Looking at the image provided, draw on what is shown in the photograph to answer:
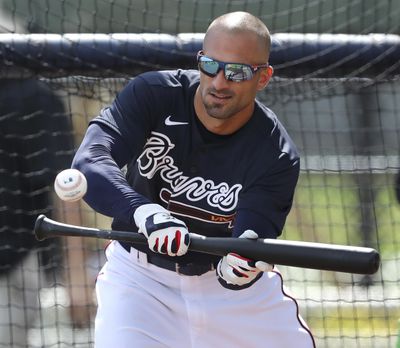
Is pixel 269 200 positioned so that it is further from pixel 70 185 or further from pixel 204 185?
pixel 70 185

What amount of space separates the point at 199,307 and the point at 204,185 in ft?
1.38

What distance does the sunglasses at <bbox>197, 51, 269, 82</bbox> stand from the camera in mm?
3086

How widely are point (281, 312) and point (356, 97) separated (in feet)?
10.5

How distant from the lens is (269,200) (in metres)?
3.18

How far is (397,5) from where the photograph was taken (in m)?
7.02

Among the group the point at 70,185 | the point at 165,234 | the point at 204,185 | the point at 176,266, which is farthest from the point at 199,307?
the point at 70,185

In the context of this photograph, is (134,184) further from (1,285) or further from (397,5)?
(397,5)

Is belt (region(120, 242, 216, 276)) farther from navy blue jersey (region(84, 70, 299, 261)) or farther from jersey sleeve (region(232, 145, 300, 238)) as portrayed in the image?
jersey sleeve (region(232, 145, 300, 238))

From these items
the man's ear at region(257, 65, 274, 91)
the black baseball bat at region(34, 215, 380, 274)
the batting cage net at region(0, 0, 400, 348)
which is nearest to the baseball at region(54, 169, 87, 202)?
the black baseball bat at region(34, 215, 380, 274)

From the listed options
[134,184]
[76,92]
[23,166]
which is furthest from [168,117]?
[23,166]

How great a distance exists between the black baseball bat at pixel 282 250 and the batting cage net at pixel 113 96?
1.57m

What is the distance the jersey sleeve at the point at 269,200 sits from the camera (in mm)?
3107

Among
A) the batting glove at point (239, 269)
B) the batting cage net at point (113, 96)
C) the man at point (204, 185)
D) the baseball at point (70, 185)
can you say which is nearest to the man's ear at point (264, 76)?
the man at point (204, 185)

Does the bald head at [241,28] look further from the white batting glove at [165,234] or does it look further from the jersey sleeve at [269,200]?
the white batting glove at [165,234]
